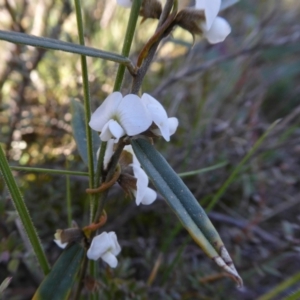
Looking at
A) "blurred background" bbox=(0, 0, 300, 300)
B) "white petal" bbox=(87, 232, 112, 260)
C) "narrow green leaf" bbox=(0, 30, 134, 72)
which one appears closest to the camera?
"narrow green leaf" bbox=(0, 30, 134, 72)

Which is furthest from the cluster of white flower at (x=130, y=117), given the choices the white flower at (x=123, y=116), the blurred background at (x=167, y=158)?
the blurred background at (x=167, y=158)

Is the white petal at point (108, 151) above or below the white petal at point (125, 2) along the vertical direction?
below

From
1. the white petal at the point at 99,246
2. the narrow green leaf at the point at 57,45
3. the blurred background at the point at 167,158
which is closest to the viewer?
the narrow green leaf at the point at 57,45

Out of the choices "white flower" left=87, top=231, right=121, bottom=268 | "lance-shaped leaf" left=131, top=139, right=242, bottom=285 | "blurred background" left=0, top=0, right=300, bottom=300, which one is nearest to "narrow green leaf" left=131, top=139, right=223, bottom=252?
"lance-shaped leaf" left=131, top=139, right=242, bottom=285

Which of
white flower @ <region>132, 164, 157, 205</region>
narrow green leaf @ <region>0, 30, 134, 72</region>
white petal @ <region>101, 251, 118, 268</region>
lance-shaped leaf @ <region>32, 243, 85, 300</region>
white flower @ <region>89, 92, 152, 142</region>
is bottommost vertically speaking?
lance-shaped leaf @ <region>32, 243, 85, 300</region>

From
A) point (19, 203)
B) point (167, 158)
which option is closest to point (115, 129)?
point (19, 203)

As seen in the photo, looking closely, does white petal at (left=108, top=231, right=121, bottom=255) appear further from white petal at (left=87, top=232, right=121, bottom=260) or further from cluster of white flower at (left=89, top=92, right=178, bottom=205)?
cluster of white flower at (left=89, top=92, right=178, bottom=205)

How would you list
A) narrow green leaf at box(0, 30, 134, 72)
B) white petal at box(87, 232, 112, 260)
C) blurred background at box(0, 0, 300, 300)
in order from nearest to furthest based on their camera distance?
narrow green leaf at box(0, 30, 134, 72) < white petal at box(87, 232, 112, 260) < blurred background at box(0, 0, 300, 300)

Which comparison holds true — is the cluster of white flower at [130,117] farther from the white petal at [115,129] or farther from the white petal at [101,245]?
the white petal at [101,245]
